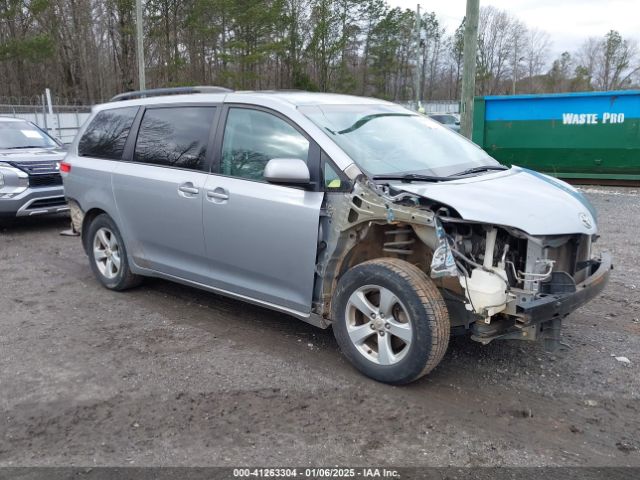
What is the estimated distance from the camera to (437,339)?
3.49 metres

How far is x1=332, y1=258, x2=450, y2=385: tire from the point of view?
11.5ft

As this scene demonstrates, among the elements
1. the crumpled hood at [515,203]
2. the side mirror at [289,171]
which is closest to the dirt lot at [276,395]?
the crumpled hood at [515,203]

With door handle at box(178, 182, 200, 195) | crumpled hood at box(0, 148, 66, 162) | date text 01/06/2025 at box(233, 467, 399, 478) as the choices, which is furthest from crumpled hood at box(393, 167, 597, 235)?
crumpled hood at box(0, 148, 66, 162)

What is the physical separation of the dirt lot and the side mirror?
130 centimetres

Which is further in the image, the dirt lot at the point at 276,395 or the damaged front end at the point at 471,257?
the damaged front end at the point at 471,257

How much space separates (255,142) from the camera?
14.7ft

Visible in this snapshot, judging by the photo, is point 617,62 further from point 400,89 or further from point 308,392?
point 308,392

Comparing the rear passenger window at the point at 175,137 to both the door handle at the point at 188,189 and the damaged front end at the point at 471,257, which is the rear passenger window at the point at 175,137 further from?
the damaged front end at the point at 471,257

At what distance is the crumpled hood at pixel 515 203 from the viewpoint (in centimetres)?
345

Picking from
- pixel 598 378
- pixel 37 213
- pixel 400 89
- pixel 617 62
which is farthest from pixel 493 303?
pixel 617 62

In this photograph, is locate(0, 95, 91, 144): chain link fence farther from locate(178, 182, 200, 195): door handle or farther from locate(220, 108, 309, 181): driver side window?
locate(220, 108, 309, 181): driver side window

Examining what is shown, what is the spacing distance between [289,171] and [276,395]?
4.82 feet

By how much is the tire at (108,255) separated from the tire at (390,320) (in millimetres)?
2643

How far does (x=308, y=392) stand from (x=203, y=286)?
5.23 feet
